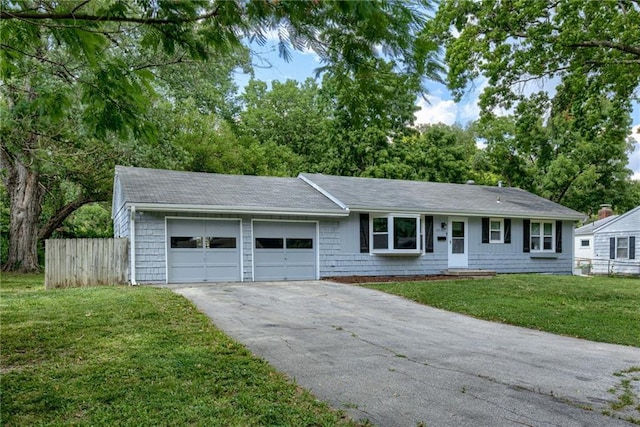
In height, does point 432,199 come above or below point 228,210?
Result: above

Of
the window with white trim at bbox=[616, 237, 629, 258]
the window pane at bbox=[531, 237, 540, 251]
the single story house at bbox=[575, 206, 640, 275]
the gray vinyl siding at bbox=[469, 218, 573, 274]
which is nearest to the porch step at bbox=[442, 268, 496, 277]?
the gray vinyl siding at bbox=[469, 218, 573, 274]

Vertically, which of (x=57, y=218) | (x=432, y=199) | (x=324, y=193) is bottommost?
(x=57, y=218)

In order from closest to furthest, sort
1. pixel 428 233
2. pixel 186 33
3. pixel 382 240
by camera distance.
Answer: pixel 186 33 < pixel 382 240 < pixel 428 233

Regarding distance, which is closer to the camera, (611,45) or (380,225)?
(611,45)

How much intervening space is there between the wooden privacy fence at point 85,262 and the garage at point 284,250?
12.4ft

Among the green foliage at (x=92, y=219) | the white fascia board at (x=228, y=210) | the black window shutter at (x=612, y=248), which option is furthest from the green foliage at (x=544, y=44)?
the green foliage at (x=92, y=219)

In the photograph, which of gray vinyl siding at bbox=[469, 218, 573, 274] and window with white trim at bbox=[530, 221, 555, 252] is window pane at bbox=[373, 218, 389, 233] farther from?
A: window with white trim at bbox=[530, 221, 555, 252]

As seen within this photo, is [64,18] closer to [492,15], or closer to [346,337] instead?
[346,337]

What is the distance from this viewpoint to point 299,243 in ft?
46.8

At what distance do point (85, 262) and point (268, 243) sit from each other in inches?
202

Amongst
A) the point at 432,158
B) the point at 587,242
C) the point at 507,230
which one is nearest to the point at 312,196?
the point at 507,230

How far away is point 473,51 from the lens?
12.5 meters

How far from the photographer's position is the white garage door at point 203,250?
41.2ft

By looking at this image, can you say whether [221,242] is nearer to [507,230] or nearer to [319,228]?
[319,228]
